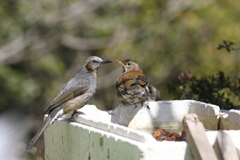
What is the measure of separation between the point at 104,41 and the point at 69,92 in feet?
26.5

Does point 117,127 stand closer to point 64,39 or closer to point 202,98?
point 202,98

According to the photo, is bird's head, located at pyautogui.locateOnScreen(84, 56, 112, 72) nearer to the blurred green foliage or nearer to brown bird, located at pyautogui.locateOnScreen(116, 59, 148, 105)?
→ brown bird, located at pyautogui.locateOnScreen(116, 59, 148, 105)

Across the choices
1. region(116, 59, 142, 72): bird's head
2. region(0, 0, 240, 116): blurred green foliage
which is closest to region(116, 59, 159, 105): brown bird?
region(116, 59, 142, 72): bird's head

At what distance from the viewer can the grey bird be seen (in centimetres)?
637

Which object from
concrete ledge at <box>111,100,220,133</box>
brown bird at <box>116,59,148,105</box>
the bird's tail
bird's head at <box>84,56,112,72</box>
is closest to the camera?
concrete ledge at <box>111,100,220,133</box>

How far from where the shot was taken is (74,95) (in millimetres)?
6875

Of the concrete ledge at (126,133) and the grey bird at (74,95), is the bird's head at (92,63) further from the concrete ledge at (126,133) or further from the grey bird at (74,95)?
the concrete ledge at (126,133)

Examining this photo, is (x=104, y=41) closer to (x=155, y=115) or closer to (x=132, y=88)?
(x=132, y=88)

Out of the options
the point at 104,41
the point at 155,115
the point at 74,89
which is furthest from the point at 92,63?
the point at 104,41

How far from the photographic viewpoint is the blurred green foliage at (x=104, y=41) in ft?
44.5

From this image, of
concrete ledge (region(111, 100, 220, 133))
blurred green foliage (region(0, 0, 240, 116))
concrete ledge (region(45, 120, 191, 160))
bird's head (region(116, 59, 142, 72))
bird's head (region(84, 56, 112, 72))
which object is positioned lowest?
concrete ledge (region(45, 120, 191, 160))

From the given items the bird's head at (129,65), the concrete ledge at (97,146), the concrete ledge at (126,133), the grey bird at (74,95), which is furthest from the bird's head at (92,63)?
the concrete ledge at (97,146)

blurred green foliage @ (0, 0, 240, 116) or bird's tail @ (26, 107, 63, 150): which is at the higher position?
blurred green foliage @ (0, 0, 240, 116)

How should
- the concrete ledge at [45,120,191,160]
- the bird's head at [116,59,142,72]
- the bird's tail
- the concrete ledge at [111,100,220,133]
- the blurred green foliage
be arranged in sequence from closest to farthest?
the concrete ledge at [45,120,191,160], the concrete ledge at [111,100,220,133], the bird's tail, the bird's head at [116,59,142,72], the blurred green foliage
